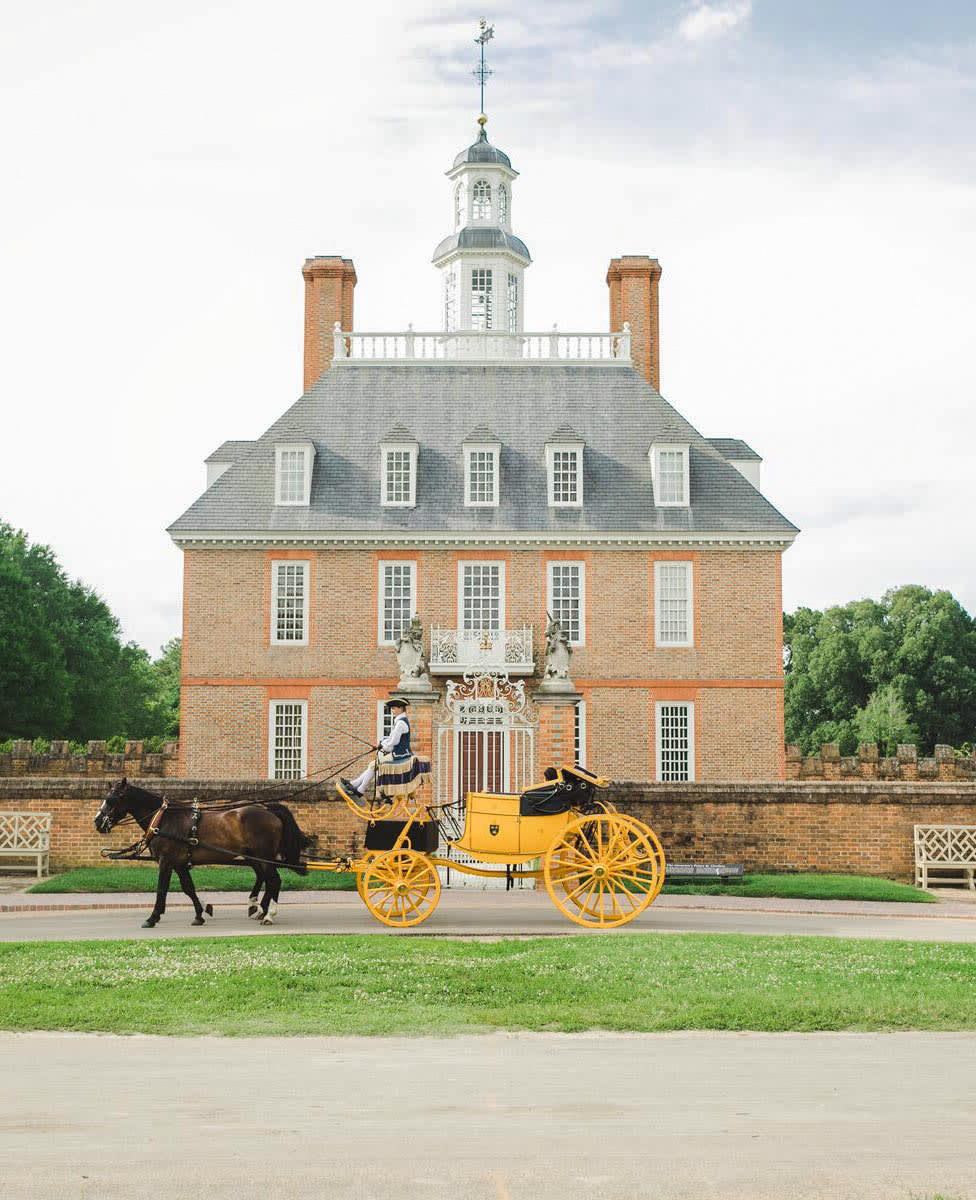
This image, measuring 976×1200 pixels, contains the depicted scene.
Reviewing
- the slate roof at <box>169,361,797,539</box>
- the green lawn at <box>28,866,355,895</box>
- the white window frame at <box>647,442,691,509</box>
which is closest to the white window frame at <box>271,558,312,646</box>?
the slate roof at <box>169,361,797,539</box>

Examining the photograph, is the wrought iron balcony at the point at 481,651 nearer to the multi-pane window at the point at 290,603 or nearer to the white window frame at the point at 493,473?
the multi-pane window at the point at 290,603

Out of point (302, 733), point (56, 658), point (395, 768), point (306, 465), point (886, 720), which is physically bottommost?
point (395, 768)

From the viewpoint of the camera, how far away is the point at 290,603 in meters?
30.5

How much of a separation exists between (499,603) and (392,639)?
2.54 meters

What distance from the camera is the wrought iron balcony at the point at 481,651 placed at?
1148 inches

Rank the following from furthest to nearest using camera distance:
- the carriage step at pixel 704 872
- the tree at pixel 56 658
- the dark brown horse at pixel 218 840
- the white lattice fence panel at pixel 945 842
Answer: the tree at pixel 56 658, the white lattice fence panel at pixel 945 842, the carriage step at pixel 704 872, the dark brown horse at pixel 218 840

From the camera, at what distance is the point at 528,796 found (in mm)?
14844

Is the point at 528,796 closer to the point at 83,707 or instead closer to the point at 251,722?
the point at 251,722

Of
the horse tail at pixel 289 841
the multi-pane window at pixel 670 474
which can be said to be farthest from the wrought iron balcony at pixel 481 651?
the horse tail at pixel 289 841

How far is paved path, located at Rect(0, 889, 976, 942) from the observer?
A: 587 inches

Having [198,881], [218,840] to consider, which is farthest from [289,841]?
[198,881]

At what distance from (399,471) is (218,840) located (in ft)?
55.8

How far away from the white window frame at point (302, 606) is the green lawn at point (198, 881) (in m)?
9.49

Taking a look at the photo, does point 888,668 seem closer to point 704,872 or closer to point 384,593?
point 384,593
